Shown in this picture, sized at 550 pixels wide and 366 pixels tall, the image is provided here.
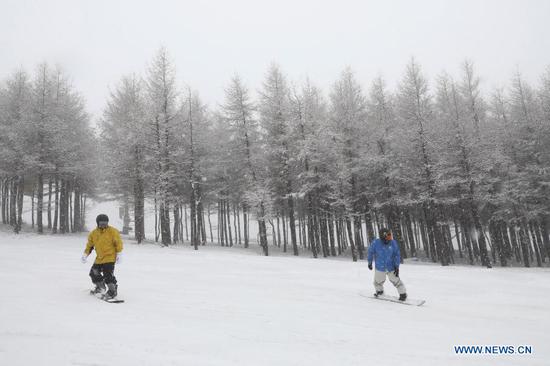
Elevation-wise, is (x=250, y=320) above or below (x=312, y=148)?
below

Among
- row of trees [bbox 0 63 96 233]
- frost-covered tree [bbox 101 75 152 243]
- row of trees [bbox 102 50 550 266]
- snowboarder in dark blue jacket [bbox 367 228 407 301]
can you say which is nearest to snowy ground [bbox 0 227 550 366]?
snowboarder in dark blue jacket [bbox 367 228 407 301]

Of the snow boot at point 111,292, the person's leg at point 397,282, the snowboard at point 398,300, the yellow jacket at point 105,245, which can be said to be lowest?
Result: the snowboard at point 398,300

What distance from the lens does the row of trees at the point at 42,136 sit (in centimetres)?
2358

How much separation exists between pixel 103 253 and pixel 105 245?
0.18 meters

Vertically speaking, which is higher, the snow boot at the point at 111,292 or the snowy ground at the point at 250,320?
the snow boot at the point at 111,292

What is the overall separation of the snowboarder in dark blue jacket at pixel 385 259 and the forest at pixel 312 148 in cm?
1209

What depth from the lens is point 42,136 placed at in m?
24.3

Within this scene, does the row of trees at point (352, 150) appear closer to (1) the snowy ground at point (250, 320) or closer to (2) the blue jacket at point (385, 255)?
(1) the snowy ground at point (250, 320)

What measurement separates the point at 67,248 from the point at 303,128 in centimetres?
1602

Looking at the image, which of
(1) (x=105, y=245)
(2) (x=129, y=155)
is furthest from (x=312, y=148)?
(1) (x=105, y=245)

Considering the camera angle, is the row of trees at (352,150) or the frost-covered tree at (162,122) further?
the frost-covered tree at (162,122)

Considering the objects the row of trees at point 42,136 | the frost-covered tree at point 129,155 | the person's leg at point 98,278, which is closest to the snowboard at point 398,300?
the person's leg at point 98,278

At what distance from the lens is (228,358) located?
461 cm

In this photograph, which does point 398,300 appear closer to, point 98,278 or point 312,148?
point 98,278
